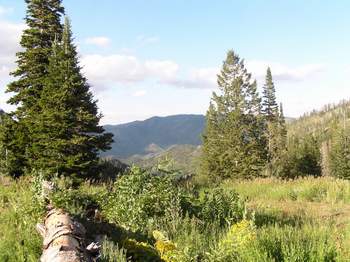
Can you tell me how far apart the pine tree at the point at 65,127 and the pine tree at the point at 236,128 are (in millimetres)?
24026

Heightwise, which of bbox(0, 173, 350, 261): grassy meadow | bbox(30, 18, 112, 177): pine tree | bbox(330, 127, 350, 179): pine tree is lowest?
bbox(330, 127, 350, 179): pine tree

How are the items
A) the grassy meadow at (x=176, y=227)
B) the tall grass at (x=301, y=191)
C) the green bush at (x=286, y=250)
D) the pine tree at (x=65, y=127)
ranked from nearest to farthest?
the green bush at (x=286, y=250)
the grassy meadow at (x=176, y=227)
the tall grass at (x=301, y=191)
the pine tree at (x=65, y=127)

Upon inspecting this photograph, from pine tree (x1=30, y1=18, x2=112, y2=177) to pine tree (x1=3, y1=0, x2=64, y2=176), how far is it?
1864mm

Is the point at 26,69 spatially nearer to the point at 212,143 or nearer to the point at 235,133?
the point at 235,133

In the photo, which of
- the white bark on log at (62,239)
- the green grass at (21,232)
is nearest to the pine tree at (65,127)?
the green grass at (21,232)

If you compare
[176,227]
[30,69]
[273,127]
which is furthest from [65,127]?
[273,127]

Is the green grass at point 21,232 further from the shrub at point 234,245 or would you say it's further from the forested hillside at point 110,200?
the shrub at point 234,245

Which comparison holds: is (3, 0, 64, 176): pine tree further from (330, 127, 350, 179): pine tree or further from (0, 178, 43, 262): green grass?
(330, 127, 350, 179): pine tree

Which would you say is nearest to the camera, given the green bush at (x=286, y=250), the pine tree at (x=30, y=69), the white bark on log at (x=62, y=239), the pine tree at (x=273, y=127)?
the white bark on log at (x=62, y=239)

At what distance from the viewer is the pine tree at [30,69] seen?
2675 centimetres

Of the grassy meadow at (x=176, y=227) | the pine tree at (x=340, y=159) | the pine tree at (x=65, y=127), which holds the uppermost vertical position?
the pine tree at (x=65, y=127)

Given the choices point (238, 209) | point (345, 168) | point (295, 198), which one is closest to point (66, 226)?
point (238, 209)

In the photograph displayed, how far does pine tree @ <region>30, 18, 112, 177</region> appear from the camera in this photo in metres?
22.8

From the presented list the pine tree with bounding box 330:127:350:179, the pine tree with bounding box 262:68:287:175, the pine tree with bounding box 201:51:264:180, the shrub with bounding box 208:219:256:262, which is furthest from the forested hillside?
the pine tree with bounding box 330:127:350:179
